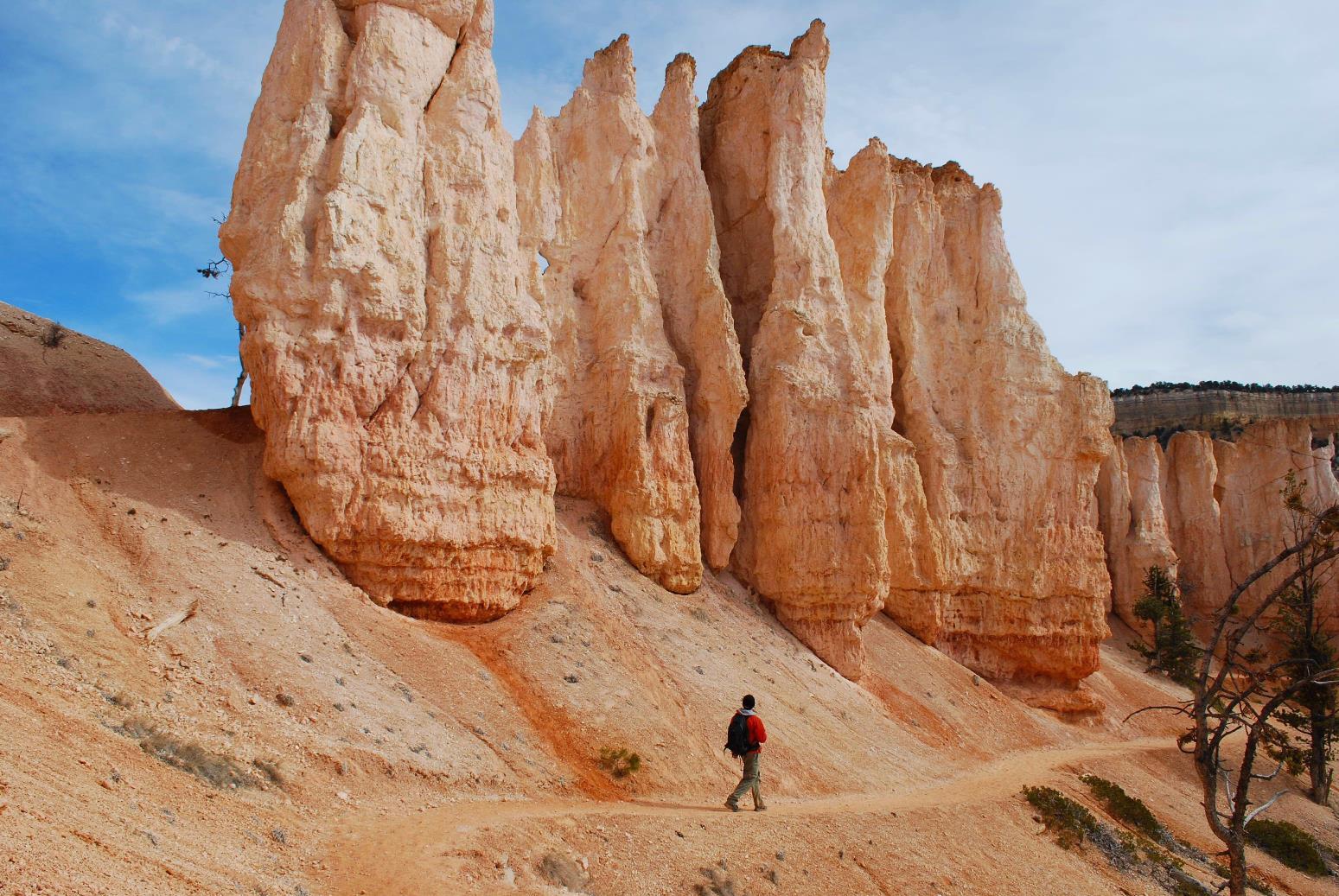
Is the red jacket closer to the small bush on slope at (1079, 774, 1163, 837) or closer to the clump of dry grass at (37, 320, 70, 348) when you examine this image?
the small bush on slope at (1079, 774, 1163, 837)

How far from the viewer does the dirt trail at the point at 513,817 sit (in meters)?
7.97

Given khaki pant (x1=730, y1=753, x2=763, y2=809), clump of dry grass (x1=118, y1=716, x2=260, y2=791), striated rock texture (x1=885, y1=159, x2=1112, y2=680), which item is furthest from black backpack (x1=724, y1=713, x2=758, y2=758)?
striated rock texture (x1=885, y1=159, x2=1112, y2=680)

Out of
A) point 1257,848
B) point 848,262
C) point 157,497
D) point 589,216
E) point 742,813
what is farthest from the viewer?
point 848,262

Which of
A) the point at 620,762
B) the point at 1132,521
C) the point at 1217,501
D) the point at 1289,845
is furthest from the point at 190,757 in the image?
the point at 1217,501

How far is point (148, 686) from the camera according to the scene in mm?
9664

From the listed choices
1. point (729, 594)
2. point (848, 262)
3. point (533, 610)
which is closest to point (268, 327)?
point (533, 610)

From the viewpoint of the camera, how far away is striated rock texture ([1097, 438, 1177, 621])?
3853 cm

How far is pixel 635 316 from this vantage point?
20531mm

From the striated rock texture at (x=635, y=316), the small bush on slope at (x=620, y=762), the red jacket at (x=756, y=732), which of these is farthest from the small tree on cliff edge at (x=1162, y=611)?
the small bush on slope at (x=620, y=762)

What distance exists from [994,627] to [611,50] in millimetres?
17733

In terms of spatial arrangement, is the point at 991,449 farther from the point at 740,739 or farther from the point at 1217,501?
the point at 1217,501

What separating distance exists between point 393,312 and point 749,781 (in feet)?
28.5

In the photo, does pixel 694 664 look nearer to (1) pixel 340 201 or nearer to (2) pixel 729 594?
(2) pixel 729 594

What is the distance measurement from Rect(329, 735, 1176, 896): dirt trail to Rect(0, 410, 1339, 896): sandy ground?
5 centimetres
